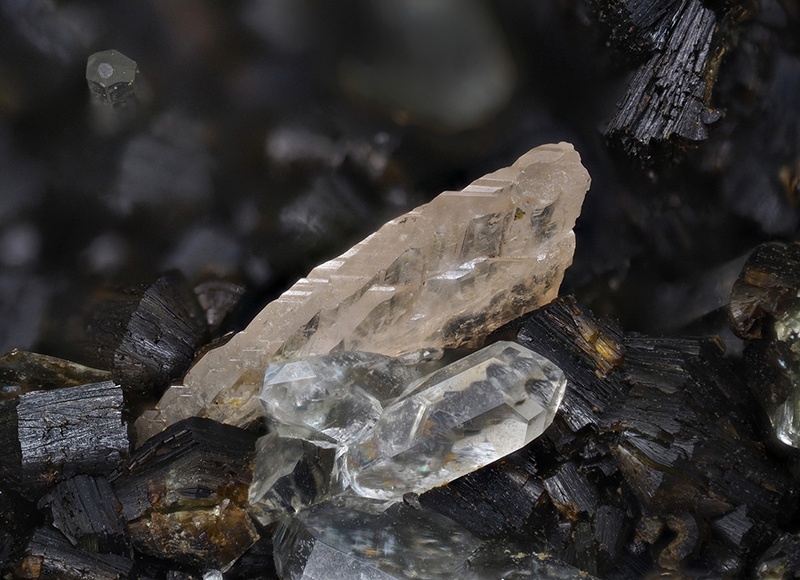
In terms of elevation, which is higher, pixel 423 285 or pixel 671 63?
pixel 671 63

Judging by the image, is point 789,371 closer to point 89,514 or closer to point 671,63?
point 671,63

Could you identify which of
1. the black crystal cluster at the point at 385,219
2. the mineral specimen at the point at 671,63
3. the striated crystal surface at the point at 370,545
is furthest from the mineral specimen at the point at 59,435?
the mineral specimen at the point at 671,63

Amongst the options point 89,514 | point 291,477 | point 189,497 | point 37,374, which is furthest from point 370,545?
point 37,374

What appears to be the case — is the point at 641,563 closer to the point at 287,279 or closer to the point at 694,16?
the point at 287,279

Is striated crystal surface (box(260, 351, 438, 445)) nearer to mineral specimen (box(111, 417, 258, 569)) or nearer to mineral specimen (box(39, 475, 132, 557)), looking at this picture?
mineral specimen (box(111, 417, 258, 569))

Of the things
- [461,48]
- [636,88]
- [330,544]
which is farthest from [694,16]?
[330,544]

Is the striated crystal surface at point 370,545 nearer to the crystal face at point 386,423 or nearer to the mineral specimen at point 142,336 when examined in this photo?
the crystal face at point 386,423

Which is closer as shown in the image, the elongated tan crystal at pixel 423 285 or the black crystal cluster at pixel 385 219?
the black crystal cluster at pixel 385 219
